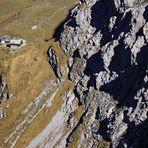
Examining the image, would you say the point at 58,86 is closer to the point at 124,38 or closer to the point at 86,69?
the point at 86,69

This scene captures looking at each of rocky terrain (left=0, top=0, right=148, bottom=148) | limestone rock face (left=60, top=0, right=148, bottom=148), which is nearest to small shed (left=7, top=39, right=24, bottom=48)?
rocky terrain (left=0, top=0, right=148, bottom=148)

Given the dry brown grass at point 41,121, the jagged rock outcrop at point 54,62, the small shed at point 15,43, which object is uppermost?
the small shed at point 15,43

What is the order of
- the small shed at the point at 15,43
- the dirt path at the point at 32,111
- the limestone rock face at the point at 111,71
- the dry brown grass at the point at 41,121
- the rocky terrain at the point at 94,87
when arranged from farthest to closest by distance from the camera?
the small shed at the point at 15,43 < the dirt path at the point at 32,111 < the dry brown grass at the point at 41,121 < the rocky terrain at the point at 94,87 < the limestone rock face at the point at 111,71

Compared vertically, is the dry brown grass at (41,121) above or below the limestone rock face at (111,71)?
below

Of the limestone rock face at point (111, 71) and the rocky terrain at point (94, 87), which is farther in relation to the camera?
the rocky terrain at point (94, 87)

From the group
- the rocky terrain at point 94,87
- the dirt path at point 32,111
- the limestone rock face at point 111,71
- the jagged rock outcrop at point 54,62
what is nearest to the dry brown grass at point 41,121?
the rocky terrain at point 94,87

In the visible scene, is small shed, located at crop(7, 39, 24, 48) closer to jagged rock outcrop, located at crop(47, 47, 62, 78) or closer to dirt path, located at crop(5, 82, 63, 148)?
jagged rock outcrop, located at crop(47, 47, 62, 78)

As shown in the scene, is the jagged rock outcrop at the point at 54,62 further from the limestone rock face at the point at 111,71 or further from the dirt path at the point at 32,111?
the dirt path at the point at 32,111

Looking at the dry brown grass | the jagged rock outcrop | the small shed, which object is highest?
the small shed

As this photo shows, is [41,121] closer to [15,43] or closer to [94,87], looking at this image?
[94,87]

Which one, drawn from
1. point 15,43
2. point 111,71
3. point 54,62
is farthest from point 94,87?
point 15,43
